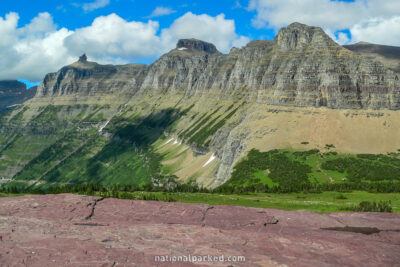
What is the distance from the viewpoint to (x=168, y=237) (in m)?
34.8

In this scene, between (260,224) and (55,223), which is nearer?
(55,223)

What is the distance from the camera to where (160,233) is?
36.0 m

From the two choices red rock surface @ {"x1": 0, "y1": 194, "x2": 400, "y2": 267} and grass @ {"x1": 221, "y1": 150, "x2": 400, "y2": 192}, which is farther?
grass @ {"x1": 221, "y1": 150, "x2": 400, "y2": 192}

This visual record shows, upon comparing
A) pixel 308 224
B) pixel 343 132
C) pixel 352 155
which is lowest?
pixel 308 224

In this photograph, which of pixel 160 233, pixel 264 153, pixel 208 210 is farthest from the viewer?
pixel 264 153

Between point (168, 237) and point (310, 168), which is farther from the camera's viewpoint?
point (310, 168)

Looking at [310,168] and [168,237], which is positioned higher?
[310,168]

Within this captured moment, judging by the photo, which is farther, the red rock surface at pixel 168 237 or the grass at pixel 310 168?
the grass at pixel 310 168

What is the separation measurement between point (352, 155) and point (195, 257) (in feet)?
562

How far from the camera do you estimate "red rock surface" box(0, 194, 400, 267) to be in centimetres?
2850

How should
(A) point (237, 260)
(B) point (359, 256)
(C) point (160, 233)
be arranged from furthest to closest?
Result: (C) point (160, 233) < (B) point (359, 256) < (A) point (237, 260)

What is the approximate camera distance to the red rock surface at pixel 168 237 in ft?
93.5

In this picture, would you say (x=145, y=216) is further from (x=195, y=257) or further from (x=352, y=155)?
(x=352, y=155)

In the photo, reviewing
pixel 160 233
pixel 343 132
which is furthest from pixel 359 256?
pixel 343 132
